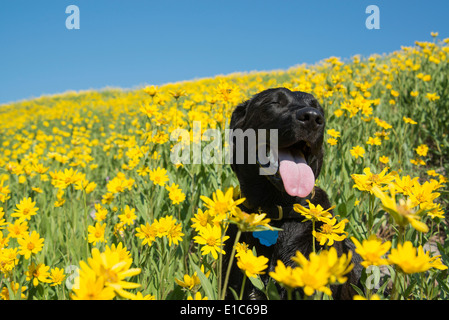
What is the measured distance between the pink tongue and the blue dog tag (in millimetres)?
262

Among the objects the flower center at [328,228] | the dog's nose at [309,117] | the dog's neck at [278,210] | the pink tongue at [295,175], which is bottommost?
the dog's neck at [278,210]

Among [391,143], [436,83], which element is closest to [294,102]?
[391,143]

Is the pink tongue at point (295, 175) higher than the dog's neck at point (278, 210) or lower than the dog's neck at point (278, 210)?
higher

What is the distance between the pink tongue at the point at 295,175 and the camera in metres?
1.72

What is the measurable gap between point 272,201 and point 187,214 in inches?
34.8

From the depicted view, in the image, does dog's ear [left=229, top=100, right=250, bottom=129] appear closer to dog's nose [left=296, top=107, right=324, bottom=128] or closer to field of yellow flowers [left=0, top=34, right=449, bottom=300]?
field of yellow flowers [left=0, top=34, right=449, bottom=300]

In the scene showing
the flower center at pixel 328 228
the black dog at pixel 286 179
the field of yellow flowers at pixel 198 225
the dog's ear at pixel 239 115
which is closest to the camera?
the field of yellow flowers at pixel 198 225

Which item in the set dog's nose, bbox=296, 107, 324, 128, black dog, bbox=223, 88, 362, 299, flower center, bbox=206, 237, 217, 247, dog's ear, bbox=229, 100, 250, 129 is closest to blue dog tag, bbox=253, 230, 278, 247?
black dog, bbox=223, 88, 362, 299

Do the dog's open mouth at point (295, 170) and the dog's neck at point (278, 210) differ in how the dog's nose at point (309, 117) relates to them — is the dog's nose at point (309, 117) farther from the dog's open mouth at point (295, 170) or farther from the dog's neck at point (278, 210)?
the dog's neck at point (278, 210)

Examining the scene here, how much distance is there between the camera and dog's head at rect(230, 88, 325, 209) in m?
1.81

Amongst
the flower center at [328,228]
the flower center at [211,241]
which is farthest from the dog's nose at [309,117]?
the flower center at [211,241]

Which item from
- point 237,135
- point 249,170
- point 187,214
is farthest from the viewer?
point 187,214
